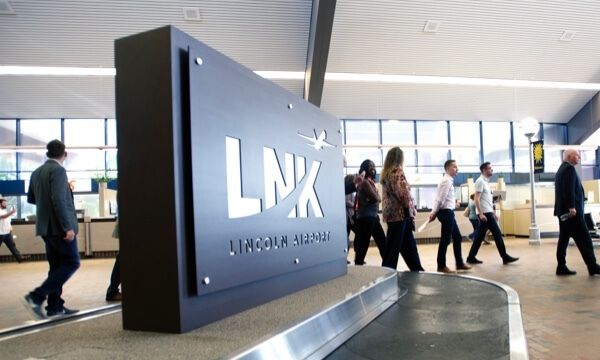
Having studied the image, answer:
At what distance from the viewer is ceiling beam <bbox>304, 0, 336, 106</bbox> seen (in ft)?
29.8

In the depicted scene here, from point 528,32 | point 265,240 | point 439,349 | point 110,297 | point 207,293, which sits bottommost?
point 110,297

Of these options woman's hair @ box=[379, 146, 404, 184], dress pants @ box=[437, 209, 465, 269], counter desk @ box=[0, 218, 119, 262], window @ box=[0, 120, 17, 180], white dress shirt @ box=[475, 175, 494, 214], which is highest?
window @ box=[0, 120, 17, 180]

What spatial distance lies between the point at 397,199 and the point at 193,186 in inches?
119

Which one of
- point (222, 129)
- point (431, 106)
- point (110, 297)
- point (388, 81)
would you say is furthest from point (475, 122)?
point (222, 129)

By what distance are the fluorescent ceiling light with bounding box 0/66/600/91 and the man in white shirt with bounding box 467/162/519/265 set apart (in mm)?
6832

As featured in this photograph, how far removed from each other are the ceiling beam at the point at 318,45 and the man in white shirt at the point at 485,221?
16.2 ft

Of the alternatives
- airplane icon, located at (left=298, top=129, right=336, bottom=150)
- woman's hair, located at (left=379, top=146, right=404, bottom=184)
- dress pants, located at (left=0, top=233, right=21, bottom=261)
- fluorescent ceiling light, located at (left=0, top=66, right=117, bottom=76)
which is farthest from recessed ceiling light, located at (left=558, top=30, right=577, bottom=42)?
dress pants, located at (left=0, top=233, right=21, bottom=261)

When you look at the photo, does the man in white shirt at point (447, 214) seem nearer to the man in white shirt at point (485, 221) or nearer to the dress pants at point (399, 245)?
the man in white shirt at point (485, 221)

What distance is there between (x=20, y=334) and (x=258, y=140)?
3.57ft

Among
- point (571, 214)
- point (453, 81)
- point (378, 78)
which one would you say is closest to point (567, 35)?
point (453, 81)

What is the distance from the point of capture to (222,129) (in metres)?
1.56

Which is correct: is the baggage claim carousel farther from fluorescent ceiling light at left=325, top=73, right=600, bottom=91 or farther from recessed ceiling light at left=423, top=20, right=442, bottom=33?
fluorescent ceiling light at left=325, top=73, right=600, bottom=91

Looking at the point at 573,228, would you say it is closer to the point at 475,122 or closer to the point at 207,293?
the point at 207,293

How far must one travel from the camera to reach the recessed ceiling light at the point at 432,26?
34.2ft
